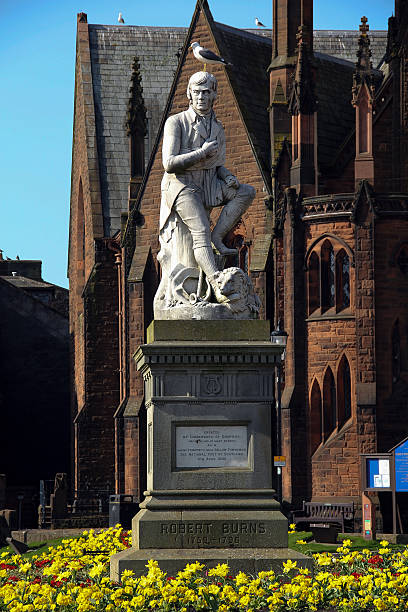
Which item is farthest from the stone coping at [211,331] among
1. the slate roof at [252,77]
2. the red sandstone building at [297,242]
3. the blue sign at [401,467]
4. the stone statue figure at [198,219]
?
the slate roof at [252,77]

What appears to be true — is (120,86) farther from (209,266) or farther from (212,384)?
(212,384)

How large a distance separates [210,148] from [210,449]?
3.48 meters

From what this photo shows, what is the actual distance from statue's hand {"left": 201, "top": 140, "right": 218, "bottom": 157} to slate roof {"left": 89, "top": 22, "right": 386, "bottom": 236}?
3560 centimetres

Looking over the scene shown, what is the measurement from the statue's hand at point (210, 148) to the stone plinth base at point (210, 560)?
4.48m

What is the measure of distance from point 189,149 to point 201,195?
55 cm

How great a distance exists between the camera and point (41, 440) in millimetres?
71938

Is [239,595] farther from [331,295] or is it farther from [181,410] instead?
[331,295]

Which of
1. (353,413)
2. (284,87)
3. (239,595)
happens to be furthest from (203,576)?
(284,87)

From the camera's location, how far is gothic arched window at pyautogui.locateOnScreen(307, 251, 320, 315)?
48938 mm

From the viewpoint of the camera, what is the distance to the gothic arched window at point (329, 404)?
48.2 m

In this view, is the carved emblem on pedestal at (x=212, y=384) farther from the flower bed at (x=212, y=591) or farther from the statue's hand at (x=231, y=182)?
the statue's hand at (x=231, y=182)

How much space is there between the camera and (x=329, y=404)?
Answer: 48.4m

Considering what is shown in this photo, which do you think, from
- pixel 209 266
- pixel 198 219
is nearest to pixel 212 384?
pixel 209 266

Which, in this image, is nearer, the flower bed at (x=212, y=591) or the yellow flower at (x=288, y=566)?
the flower bed at (x=212, y=591)
